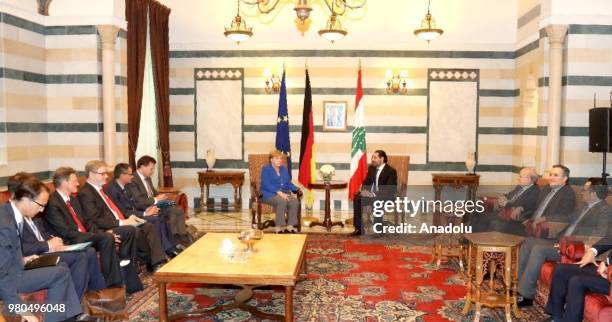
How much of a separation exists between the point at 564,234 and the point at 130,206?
506 centimetres

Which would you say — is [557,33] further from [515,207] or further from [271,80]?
[271,80]

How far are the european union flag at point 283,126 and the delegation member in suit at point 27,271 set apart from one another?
6193mm

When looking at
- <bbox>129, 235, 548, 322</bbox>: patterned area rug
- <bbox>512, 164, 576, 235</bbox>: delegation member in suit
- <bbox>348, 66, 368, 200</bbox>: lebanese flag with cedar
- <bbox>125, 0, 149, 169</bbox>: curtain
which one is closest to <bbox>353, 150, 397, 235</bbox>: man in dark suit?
<bbox>348, 66, 368, 200</bbox>: lebanese flag with cedar

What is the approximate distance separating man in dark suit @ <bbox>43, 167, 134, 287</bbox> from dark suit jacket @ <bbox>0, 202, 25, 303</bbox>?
1190mm

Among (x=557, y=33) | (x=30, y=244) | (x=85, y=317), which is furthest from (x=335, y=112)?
(x=30, y=244)

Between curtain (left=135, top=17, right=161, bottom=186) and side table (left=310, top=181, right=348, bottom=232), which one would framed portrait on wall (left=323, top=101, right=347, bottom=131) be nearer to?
side table (left=310, top=181, right=348, bottom=232)

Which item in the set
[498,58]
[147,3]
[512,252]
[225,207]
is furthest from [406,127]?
[512,252]

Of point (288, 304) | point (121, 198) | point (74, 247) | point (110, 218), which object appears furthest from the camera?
point (121, 198)

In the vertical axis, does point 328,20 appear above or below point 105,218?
above

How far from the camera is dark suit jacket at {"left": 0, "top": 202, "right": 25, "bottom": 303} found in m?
3.81

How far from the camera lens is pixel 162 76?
10.7 m

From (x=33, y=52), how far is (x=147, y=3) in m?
2.40

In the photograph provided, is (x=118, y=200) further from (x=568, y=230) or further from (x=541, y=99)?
(x=541, y=99)

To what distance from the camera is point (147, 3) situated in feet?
32.3
